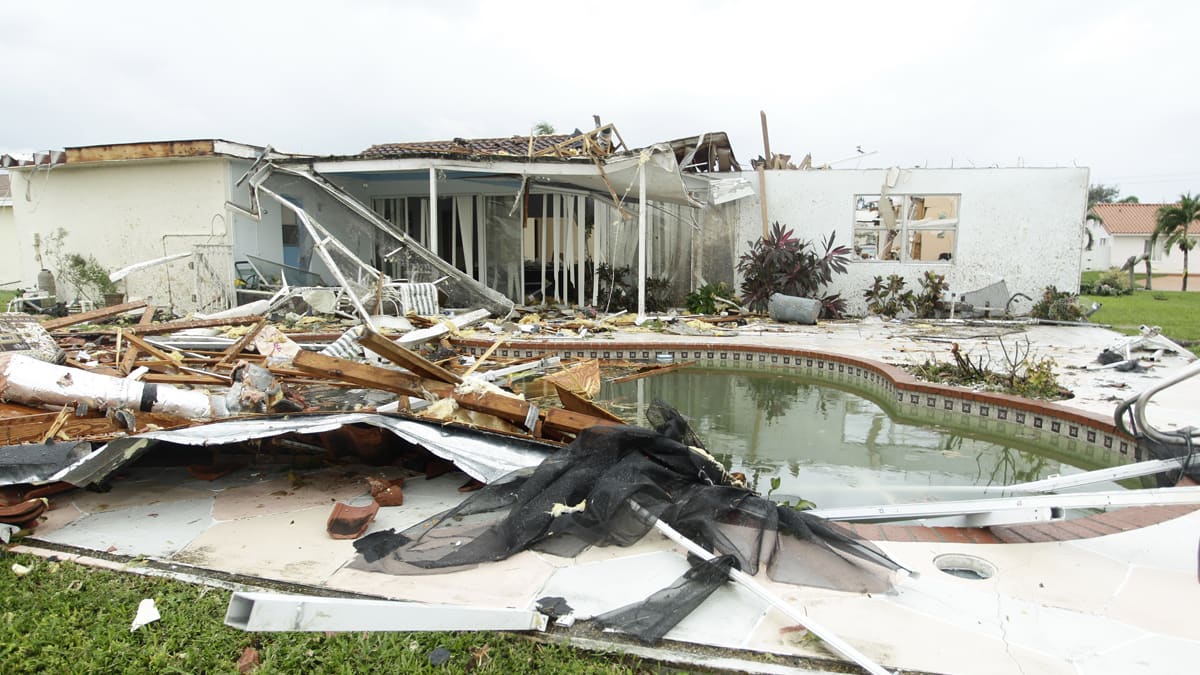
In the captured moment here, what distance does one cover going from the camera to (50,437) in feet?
10.9

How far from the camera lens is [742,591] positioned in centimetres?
249

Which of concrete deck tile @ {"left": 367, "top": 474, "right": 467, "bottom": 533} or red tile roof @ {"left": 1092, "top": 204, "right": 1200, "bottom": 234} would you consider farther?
red tile roof @ {"left": 1092, "top": 204, "right": 1200, "bottom": 234}

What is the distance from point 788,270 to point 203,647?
11459mm

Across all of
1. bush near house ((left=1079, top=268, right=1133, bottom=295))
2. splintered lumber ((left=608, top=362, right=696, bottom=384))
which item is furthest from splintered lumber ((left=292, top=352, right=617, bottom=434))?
bush near house ((left=1079, top=268, right=1133, bottom=295))

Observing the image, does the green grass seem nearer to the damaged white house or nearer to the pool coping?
the pool coping

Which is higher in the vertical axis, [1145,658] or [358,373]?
[358,373]

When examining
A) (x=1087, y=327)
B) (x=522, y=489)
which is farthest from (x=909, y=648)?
(x=1087, y=327)

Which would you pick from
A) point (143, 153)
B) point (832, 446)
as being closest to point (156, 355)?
point (832, 446)

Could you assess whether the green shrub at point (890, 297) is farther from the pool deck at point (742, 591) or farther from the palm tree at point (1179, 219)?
the palm tree at point (1179, 219)

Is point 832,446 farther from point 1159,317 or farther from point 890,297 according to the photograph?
point 1159,317

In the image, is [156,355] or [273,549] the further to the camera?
[156,355]

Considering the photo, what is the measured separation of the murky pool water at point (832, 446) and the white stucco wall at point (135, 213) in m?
8.89

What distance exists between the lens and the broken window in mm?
12969

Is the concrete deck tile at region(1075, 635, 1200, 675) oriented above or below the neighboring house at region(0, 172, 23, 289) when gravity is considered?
below
